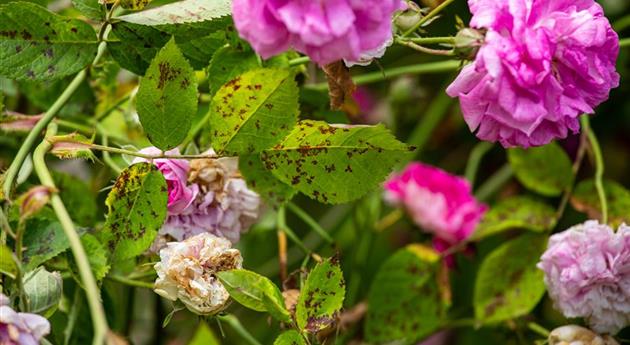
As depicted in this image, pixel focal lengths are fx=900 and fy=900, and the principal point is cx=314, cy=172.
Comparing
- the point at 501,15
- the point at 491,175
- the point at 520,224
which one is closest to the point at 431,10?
the point at 501,15

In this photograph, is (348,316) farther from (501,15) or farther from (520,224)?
(501,15)

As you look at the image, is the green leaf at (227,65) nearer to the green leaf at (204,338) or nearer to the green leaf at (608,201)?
the green leaf at (204,338)

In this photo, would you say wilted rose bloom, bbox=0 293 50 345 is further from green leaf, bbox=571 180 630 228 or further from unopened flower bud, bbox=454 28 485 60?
green leaf, bbox=571 180 630 228

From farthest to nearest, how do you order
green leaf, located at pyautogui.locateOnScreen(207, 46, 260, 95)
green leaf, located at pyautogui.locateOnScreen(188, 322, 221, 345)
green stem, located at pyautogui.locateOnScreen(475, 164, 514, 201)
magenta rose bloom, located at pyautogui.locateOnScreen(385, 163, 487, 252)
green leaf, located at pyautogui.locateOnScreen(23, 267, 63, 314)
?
1. green stem, located at pyautogui.locateOnScreen(475, 164, 514, 201)
2. magenta rose bloom, located at pyautogui.locateOnScreen(385, 163, 487, 252)
3. green leaf, located at pyautogui.locateOnScreen(188, 322, 221, 345)
4. green leaf, located at pyautogui.locateOnScreen(207, 46, 260, 95)
5. green leaf, located at pyautogui.locateOnScreen(23, 267, 63, 314)

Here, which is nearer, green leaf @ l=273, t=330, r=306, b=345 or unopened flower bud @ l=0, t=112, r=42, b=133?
green leaf @ l=273, t=330, r=306, b=345

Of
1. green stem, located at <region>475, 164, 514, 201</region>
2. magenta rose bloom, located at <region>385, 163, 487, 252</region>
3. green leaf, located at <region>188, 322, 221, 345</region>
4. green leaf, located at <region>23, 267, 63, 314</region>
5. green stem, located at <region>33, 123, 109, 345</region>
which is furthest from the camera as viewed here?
green stem, located at <region>475, 164, 514, 201</region>

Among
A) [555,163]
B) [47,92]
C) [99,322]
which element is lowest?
[555,163]

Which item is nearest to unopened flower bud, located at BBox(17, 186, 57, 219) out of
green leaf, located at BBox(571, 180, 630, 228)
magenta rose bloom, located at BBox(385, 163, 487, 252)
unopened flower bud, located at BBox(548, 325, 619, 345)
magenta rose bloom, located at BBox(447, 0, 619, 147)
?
magenta rose bloom, located at BBox(447, 0, 619, 147)
